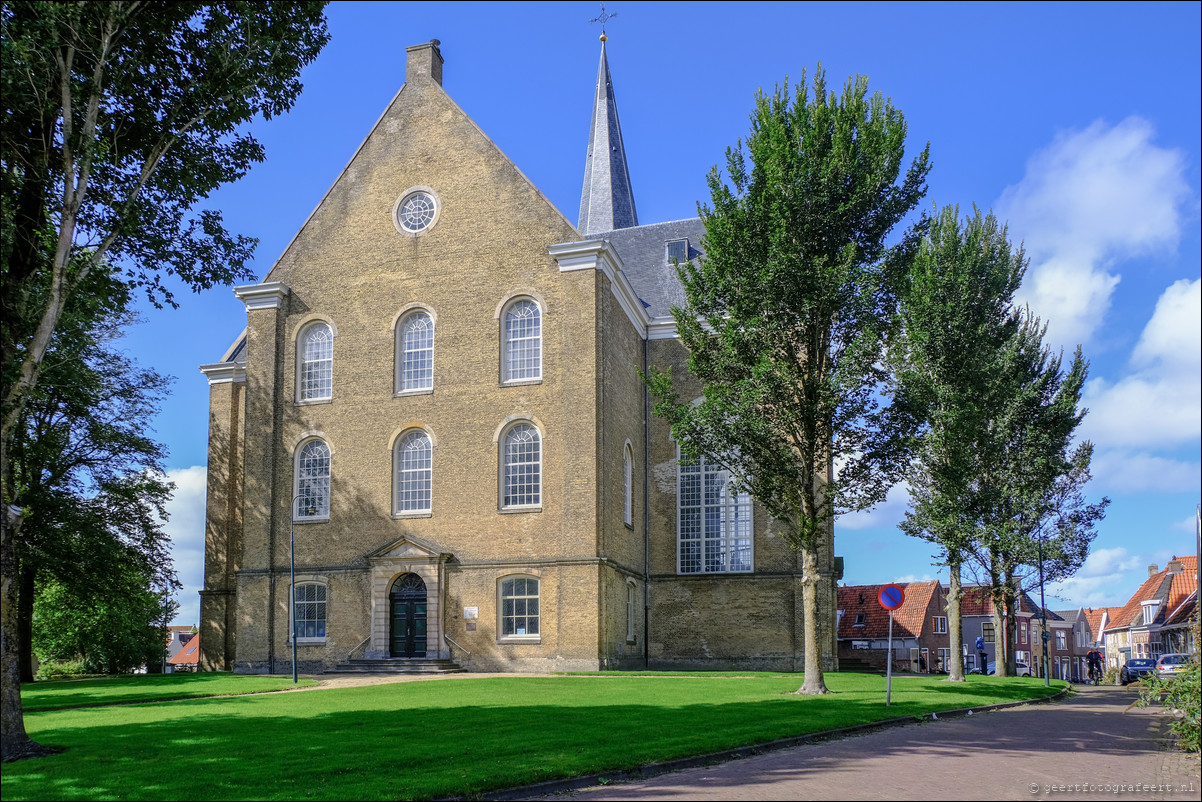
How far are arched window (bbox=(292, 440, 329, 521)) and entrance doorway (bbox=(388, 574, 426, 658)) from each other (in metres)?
3.98

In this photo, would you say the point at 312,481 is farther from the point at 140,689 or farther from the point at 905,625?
the point at 905,625

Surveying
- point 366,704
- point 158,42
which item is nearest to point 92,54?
point 158,42

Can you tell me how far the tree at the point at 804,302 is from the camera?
2400 cm

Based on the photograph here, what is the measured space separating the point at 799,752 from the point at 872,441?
12275 millimetres

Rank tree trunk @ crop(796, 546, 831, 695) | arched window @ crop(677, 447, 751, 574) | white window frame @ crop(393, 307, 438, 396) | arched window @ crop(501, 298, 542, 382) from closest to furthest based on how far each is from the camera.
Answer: tree trunk @ crop(796, 546, 831, 695), arched window @ crop(501, 298, 542, 382), white window frame @ crop(393, 307, 438, 396), arched window @ crop(677, 447, 751, 574)

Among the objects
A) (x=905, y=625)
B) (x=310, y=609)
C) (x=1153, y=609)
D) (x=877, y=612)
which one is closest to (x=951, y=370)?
(x=310, y=609)

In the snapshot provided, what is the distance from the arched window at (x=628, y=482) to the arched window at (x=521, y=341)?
460 cm

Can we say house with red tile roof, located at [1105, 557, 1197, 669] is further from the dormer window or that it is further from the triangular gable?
the triangular gable

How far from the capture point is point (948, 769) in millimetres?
11867

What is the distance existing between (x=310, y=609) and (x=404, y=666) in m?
4.84

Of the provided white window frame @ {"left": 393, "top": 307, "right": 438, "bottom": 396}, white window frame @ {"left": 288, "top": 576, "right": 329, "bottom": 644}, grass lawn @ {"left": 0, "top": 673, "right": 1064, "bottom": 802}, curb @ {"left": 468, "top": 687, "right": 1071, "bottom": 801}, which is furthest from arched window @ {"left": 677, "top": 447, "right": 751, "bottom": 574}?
curb @ {"left": 468, "top": 687, "right": 1071, "bottom": 801}

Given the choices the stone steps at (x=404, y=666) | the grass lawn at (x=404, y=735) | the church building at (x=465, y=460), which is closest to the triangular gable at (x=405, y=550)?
the church building at (x=465, y=460)

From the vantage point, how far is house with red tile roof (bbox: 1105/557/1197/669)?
219 ft

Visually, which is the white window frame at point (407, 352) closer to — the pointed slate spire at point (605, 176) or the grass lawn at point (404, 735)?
the grass lawn at point (404, 735)
